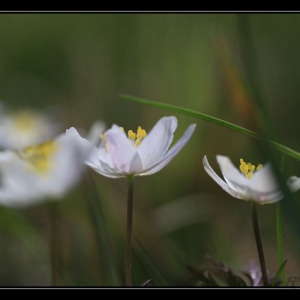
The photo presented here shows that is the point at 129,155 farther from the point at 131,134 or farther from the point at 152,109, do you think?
the point at 152,109

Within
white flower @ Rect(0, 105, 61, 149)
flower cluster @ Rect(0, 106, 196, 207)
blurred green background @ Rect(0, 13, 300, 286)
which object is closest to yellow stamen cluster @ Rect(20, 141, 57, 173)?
flower cluster @ Rect(0, 106, 196, 207)

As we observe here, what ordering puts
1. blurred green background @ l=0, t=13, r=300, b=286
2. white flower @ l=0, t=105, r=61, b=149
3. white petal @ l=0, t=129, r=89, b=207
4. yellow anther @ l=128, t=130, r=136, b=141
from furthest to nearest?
white flower @ l=0, t=105, r=61, b=149
blurred green background @ l=0, t=13, r=300, b=286
yellow anther @ l=128, t=130, r=136, b=141
white petal @ l=0, t=129, r=89, b=207

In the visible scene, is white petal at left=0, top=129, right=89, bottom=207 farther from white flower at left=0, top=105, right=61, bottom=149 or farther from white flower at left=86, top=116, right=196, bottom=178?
white flower at left=0, top=105, right=61, bottom=149

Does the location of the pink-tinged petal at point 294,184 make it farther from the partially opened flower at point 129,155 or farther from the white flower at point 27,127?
the white flower at point 27,127

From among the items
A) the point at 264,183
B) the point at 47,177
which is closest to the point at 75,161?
the point at 47,177

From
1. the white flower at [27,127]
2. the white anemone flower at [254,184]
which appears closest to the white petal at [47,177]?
the white anemone flower at [254,184]
